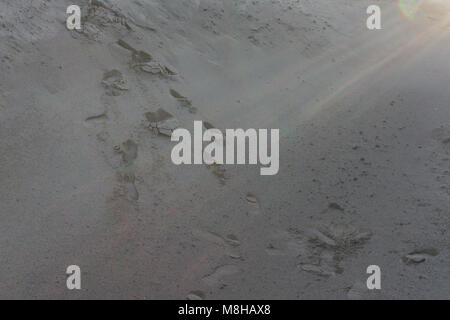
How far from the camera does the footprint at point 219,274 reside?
687 cm

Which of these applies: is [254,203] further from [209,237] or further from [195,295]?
[195,295]

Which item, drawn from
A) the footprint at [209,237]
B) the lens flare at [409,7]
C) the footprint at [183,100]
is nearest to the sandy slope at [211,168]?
the footprint at [209,237]

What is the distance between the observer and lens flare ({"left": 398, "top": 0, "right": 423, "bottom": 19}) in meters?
15.7

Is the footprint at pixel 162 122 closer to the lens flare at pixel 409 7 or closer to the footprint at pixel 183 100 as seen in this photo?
the footprint at pixel 183 100

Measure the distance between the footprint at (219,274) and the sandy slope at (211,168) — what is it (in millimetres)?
23

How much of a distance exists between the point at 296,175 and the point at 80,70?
4895 mm

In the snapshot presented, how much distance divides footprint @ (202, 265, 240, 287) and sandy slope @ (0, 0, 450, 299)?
0.9 inches

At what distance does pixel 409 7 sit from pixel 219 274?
13.0 metres

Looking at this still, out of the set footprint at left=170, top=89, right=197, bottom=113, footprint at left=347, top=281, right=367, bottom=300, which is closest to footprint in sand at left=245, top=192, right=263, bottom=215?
footprint at left=347, top=281, right=367, bottom=300

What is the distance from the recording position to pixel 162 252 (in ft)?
23.6

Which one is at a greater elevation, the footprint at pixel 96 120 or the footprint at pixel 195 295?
the footprint at pixel 96 120

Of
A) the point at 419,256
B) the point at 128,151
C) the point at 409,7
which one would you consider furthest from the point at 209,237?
the point at 409,7
